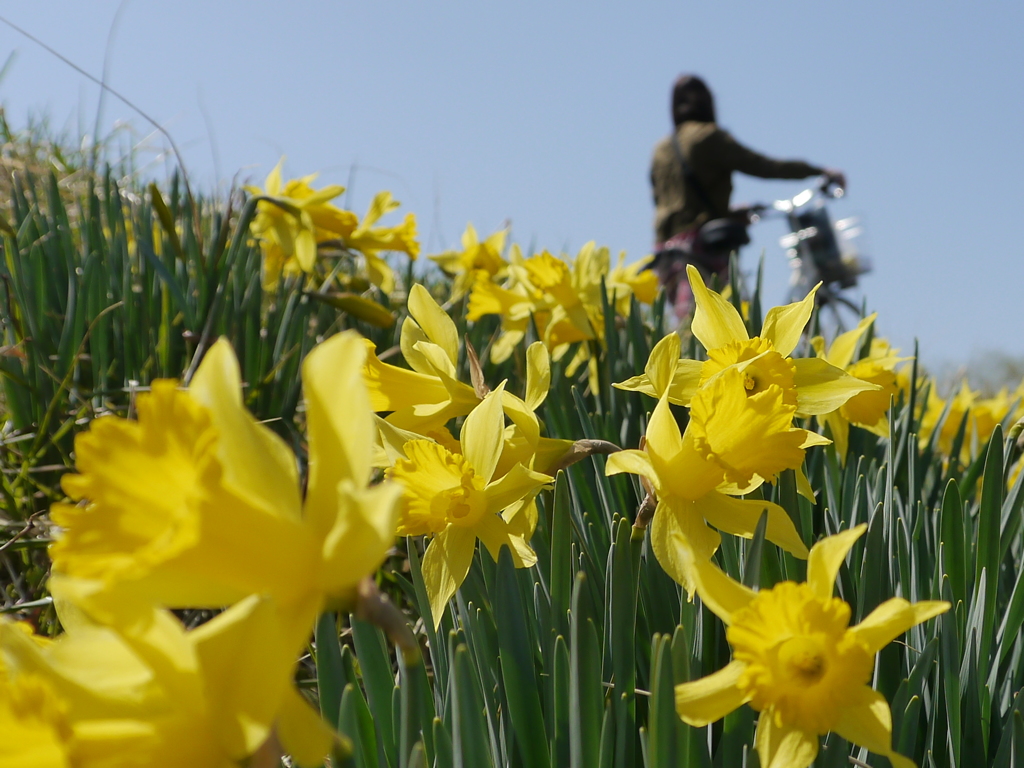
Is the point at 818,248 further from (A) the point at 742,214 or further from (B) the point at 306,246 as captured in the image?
(B) the point at 306,246

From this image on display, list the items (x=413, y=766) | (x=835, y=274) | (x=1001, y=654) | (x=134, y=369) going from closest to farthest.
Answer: (x=413, y=766), (x=1001, y=654), (x=134, y=369), (x=835, y=274)

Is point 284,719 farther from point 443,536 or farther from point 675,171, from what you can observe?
point 675,171

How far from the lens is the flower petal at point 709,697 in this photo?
548 millimetres

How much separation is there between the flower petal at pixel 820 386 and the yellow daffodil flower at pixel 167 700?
661 millimetres

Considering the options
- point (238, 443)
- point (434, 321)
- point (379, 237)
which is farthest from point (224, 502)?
point (379, 237)

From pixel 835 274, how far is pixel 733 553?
6.59 meters

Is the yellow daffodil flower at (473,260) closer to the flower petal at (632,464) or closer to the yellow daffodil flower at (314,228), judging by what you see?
the yellow daffodil flower at (314,228)

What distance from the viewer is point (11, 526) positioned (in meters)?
1.58

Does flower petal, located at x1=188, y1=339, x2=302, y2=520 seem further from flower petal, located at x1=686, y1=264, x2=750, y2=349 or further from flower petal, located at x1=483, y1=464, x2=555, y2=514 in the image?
flower petal, located at x1=686, y1=264, x2=750, y2=349

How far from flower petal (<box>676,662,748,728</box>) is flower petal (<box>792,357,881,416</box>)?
15.3 inches

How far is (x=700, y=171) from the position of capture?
17.1 feet

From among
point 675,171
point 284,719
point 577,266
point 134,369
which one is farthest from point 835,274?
point 284,719

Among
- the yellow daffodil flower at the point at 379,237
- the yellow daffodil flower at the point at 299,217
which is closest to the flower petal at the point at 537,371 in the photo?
the yellow daffodil flower at the point at 299,217

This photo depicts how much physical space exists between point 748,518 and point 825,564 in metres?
0.17
